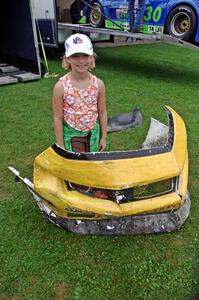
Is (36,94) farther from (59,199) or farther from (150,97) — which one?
(59,199)

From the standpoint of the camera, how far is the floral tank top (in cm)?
255

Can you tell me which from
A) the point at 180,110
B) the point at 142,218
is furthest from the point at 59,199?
the point at 180,110

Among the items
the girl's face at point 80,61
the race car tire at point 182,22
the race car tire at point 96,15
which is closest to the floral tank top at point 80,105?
the girl's face at point 80,61

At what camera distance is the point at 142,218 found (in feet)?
8.76

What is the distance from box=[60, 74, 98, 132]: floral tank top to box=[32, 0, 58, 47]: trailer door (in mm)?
6580

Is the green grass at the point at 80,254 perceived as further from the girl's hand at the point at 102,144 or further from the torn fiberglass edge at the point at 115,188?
the girl's hand at the point at 102,144

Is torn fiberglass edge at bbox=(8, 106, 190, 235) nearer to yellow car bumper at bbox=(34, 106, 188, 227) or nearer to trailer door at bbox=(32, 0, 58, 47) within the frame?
yellow car bumper at bbox=(34, 106, 188, 227)

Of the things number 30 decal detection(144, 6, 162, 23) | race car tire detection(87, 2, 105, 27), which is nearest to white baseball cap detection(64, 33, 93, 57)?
number 30 decal detection(144, 6, 162, 23)

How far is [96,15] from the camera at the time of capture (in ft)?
31.4

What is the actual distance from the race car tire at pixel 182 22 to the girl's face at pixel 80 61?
18.6ft

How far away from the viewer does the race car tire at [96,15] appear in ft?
30.7

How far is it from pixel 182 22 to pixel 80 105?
6.00 metres

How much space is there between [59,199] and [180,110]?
Result: 12.2ft

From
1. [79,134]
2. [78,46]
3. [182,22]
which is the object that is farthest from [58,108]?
[182,22]
